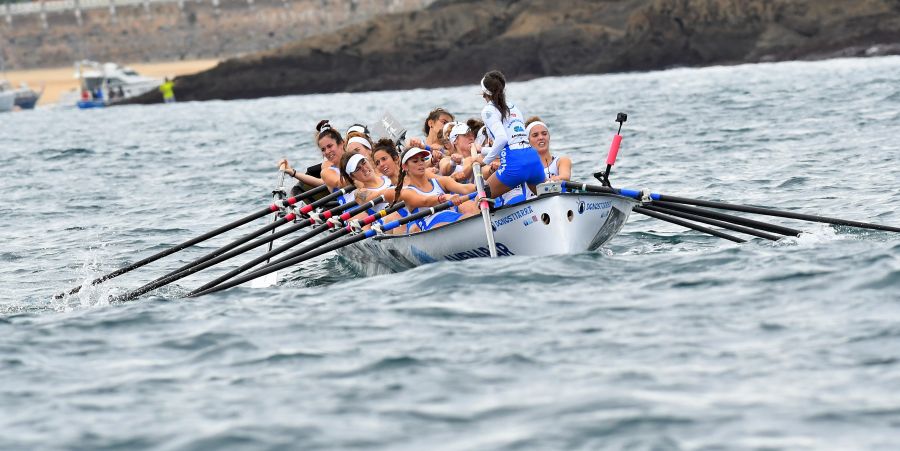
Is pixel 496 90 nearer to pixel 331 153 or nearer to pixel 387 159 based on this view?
pixel 387 159

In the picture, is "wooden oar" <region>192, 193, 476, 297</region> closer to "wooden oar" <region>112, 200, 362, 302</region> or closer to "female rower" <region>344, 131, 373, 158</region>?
"wooden oar" <region>112, 200, 362, 302</region>

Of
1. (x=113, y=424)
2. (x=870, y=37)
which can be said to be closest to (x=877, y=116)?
(x=113, y=424)

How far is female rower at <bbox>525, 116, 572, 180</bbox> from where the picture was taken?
1302 cm


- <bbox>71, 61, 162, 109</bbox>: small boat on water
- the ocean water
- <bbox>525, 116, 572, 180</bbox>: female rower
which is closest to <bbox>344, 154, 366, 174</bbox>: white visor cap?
the ocean water

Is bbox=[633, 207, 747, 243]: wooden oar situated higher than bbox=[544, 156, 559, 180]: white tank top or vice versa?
bbox=[544, 156, 559, 180]: white tank top

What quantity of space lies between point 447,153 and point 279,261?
3381 millimetres

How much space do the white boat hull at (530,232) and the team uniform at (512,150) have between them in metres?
0.51

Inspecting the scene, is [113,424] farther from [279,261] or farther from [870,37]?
[870,37]

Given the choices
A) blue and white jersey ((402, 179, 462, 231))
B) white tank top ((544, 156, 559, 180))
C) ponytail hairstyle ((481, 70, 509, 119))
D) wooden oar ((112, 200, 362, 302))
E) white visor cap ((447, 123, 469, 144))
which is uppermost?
ponytail hairstyle ((481, 70, 509, 119))

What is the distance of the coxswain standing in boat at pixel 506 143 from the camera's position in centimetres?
1197

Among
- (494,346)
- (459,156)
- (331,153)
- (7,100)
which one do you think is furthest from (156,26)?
(494,346)

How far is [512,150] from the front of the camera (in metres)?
12.0

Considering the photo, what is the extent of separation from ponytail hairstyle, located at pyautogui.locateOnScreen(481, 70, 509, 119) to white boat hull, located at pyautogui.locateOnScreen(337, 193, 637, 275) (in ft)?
3.22

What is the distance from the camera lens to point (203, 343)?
955 cm
